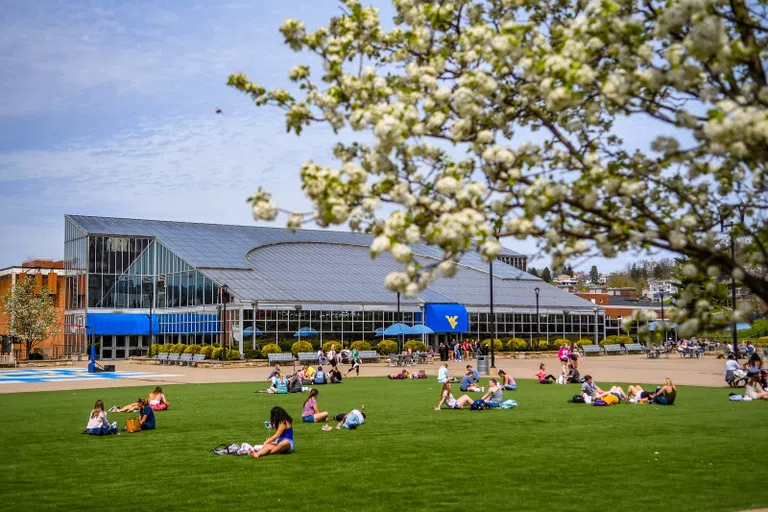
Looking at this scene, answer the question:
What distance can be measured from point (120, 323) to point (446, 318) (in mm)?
29730

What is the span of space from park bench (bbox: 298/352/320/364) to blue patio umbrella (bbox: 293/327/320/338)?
12.0 ft

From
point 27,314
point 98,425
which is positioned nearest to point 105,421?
point 98,425

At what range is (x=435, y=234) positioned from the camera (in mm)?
7527

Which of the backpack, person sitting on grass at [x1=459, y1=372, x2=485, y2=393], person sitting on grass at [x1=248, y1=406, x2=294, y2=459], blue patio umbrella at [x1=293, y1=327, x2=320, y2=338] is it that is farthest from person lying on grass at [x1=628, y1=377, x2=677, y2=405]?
blue patio umbrella at [x1=293, y1=327, x2=320, y2=338]

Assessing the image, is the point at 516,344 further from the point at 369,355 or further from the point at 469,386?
the point at 469,386

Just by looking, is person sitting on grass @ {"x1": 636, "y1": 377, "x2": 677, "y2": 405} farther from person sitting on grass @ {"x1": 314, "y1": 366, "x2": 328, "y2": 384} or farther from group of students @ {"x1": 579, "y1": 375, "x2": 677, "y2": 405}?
person sitting on grass @ {"x1": 314, "y1": 366, "x2": 328, "y2": 384}

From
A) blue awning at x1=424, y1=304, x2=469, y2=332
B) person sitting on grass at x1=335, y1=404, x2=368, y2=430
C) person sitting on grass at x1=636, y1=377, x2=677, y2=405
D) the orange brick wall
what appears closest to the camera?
person sitting on grass at x1=335, y1=404, x2=368, y2=430

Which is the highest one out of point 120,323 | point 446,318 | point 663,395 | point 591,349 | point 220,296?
point 220,296

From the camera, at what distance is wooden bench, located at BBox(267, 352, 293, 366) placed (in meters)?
57.1

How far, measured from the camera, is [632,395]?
27.3m

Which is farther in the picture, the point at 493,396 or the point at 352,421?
the point at 493,396

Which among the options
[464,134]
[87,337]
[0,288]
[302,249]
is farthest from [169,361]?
[464,134]

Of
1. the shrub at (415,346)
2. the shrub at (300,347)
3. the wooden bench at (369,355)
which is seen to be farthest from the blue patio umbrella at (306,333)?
the shrub at (415,346)

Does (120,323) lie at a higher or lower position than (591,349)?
higher
